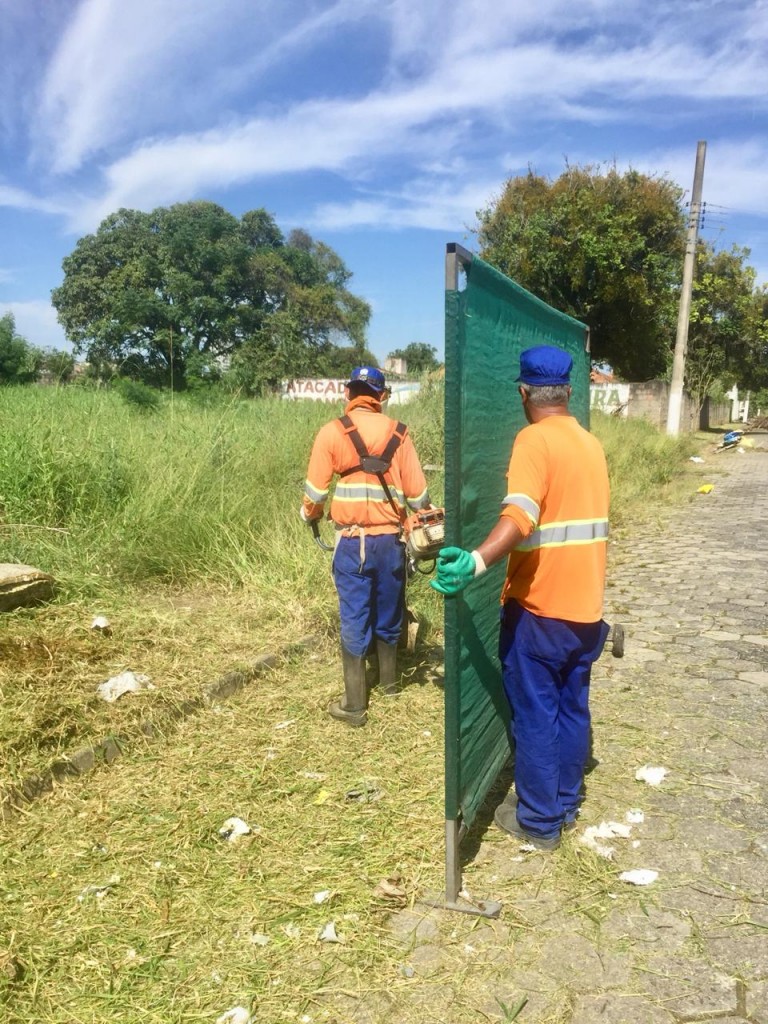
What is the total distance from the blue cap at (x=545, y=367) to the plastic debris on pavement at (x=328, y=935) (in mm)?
2087

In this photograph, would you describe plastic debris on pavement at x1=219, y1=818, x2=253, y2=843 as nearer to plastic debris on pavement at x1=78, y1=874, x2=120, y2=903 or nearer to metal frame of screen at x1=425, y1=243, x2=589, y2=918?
plastic debris on pavement at x1=78, y1=874, x2=120, y2=903

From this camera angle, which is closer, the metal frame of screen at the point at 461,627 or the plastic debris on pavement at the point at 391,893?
the metal frame of screen at the point at 461,627

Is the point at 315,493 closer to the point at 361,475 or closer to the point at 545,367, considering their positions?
the point at 361,475

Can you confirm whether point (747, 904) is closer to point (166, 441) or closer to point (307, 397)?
point (166, 441)

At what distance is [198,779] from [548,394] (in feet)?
8.02

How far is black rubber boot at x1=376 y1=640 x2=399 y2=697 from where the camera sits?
4535mm

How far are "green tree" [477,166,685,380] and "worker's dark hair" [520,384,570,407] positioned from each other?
66.1ft

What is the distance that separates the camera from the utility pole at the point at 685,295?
20.7 meters

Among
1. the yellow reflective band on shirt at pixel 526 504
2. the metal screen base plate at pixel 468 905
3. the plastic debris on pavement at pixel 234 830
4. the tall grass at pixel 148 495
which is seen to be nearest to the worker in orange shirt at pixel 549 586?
the yellow reflective band on shirt at pixel 526 504

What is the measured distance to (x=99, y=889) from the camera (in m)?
2.84

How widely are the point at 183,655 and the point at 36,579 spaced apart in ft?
3.58

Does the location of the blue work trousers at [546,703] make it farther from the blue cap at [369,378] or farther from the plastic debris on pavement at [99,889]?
the blue cap at [369,378]

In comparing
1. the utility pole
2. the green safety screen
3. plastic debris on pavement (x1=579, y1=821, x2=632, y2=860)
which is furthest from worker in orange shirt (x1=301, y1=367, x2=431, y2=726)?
the utility pole

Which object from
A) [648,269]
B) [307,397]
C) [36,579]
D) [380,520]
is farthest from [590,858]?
[648,269]
